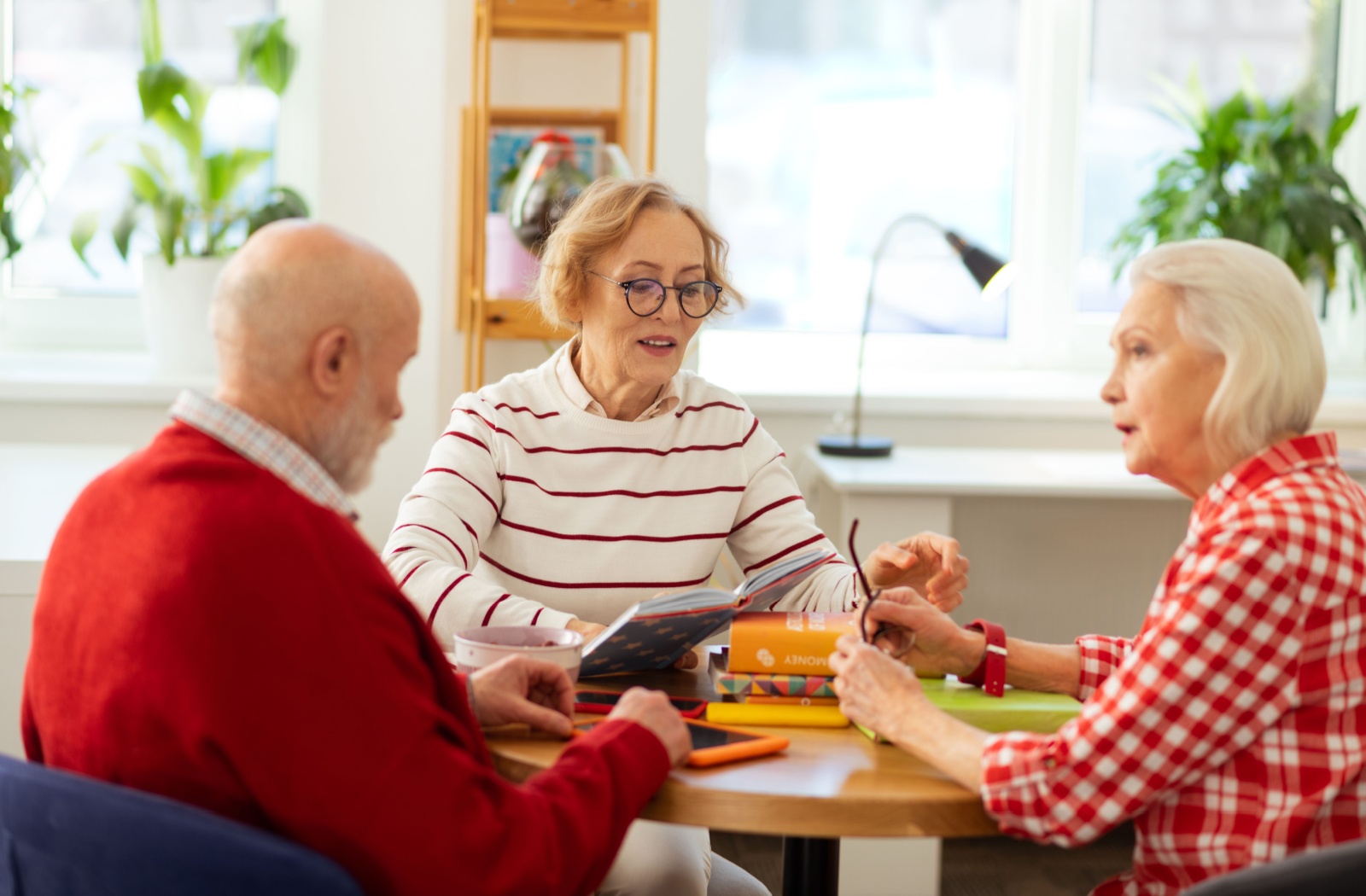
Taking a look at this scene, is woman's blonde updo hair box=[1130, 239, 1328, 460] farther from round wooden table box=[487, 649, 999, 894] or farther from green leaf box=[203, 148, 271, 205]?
green leaf box=[203, 148, 271, 205]

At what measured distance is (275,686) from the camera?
0.92 meters

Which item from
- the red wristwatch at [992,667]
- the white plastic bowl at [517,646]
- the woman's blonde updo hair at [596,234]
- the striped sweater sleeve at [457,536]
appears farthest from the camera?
the woman's blonde updo hair at [596,234]

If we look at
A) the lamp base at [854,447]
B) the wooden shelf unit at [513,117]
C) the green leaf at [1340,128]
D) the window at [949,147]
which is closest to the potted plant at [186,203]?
the wooden shelf unit at [513,117]

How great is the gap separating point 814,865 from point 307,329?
829mm

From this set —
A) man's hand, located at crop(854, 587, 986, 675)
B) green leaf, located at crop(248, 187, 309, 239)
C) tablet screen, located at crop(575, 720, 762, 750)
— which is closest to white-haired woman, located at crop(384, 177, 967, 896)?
man's hand, located at crop(854, 587, 986, 675)

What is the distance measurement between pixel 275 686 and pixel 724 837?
2199mm

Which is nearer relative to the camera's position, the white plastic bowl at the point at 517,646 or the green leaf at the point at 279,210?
the white plastic bowl at the point at 517,646

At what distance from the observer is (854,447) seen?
310 cm

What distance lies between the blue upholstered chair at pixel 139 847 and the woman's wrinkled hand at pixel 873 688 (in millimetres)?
553

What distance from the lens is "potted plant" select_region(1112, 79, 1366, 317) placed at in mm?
3273

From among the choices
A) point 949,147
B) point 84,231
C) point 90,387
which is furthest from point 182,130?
point 949,147

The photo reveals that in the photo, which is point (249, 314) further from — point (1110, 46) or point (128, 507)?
point (1110, 46)

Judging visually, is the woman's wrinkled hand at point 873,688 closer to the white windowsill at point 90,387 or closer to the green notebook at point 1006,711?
the green notebook at point 1006,711

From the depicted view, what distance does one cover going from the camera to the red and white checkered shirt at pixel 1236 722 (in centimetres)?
109
